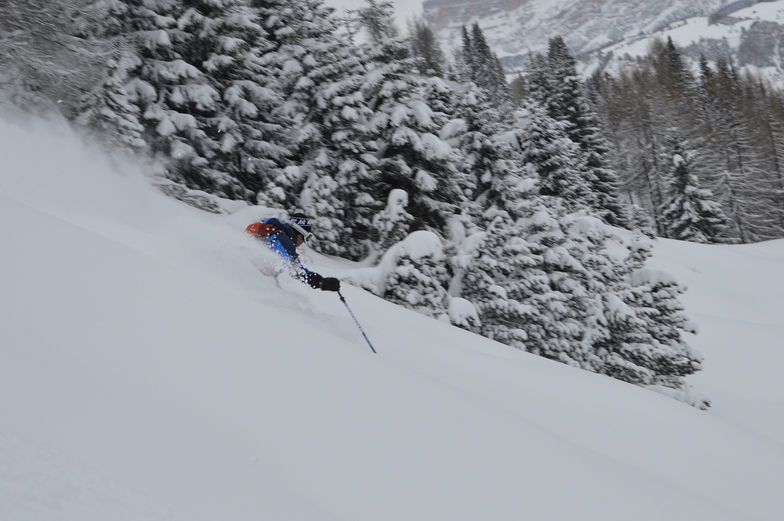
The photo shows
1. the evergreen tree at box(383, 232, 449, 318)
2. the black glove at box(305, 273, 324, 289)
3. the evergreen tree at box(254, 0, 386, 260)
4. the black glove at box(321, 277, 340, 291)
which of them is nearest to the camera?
the black glove at box(321, 277, 340, 291)

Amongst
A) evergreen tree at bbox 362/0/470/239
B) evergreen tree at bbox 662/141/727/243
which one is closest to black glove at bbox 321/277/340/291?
evergreen tree at bbox 362/0/470/239

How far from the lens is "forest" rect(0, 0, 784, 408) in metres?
12.2

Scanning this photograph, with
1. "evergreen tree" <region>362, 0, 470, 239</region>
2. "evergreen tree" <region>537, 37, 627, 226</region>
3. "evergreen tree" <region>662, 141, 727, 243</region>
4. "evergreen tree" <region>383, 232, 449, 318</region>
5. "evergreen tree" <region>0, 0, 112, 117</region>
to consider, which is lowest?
"evergreen tree" <region>662, 141, 727, 243</region>

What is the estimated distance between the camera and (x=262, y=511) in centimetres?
209

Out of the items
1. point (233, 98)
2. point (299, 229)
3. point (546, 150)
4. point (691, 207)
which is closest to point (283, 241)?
point (299, 229)

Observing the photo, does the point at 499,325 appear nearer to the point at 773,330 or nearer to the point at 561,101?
the point at 773,330

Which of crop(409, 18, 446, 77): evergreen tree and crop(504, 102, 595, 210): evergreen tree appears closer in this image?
crop(504, 102, 595, 210): evergreen tree

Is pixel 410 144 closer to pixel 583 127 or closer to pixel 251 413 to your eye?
pixel 251 413

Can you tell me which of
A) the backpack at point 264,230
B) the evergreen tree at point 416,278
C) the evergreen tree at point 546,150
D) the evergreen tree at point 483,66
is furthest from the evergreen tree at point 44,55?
the evergreen tree at point 483,66

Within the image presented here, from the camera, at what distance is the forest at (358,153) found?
39.9 ft

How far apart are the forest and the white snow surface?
180 inches

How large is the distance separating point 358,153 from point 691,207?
3232 cm

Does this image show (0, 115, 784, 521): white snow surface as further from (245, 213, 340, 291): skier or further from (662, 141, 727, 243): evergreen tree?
(662, 141, 727, 243): evergreen tree

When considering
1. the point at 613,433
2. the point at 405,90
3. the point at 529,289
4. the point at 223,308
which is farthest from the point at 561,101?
the point at 223,308
